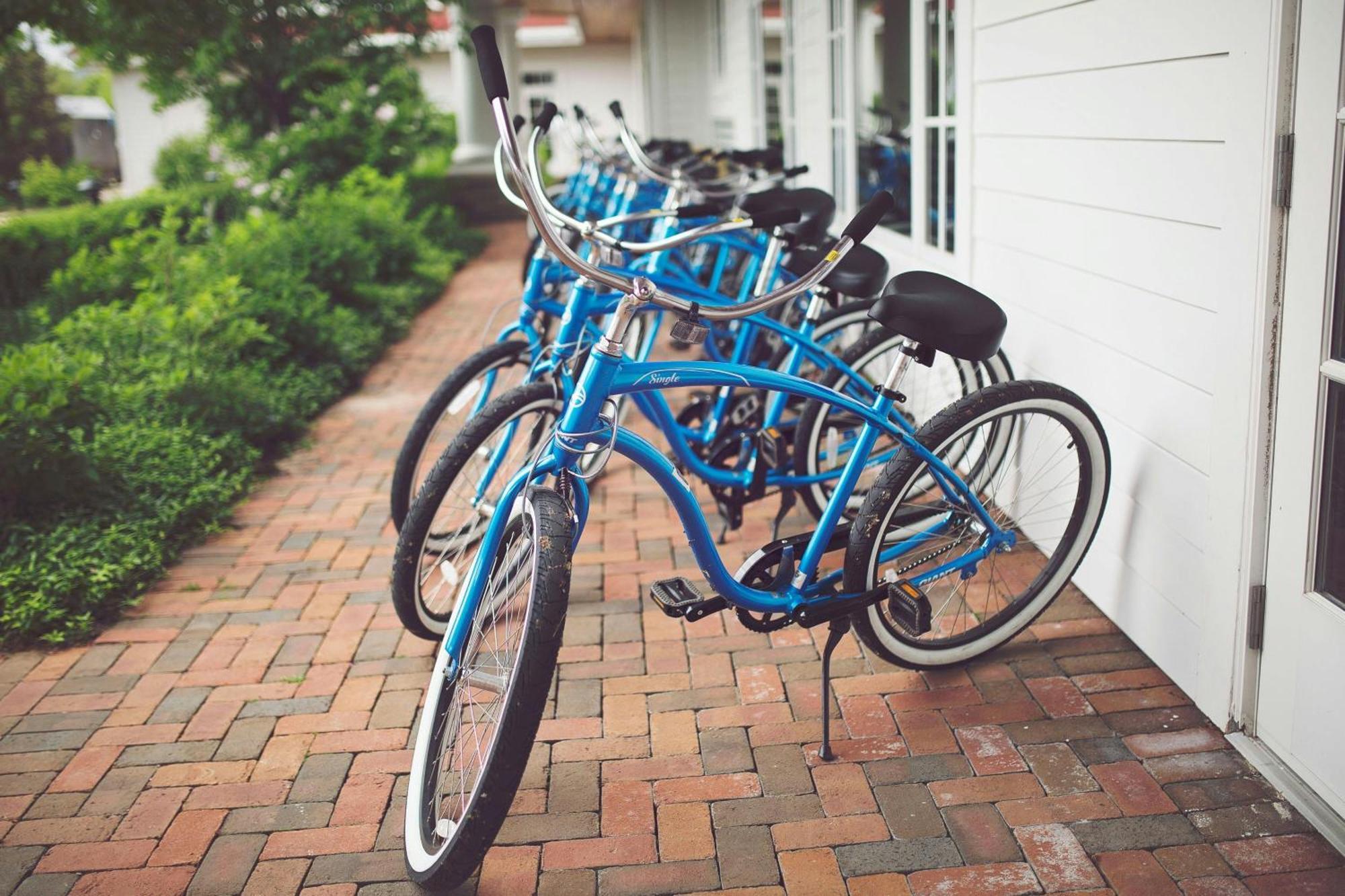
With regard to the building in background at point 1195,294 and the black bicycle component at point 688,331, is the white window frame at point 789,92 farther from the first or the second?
the black bicycle component at point 688,331

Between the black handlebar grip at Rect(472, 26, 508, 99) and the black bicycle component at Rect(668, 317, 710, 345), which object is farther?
the black bicycle component at Rect(668, 317, 710, 345)

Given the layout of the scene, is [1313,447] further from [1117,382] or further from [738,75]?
[738,75]

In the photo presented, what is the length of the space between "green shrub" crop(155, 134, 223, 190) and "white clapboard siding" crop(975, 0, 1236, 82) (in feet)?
47.5

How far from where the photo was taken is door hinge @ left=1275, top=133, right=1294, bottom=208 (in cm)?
211

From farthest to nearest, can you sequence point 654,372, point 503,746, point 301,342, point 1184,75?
1. point 301,342
2. point 1184,75
3. point 654,372
4. point 503,746

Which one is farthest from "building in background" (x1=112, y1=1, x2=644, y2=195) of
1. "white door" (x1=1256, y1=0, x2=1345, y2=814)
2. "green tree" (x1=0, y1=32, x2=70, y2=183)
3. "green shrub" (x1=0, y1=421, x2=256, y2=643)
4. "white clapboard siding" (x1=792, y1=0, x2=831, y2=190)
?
"white door" (x1=1256, y1=0, x2=1345, y2=814)

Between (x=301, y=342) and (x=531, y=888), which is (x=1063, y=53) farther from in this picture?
(x=301, y=342)

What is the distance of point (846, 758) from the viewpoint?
2.46 metres

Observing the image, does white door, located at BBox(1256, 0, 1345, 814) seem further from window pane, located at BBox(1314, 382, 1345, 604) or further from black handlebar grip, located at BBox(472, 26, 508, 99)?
black handlebar grip, located at BBox(472, 26, 508, 99)

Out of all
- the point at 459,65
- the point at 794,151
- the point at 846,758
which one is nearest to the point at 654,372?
the point at 846,758

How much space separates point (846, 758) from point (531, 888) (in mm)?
730

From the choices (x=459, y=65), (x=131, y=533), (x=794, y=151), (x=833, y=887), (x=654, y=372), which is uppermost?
(x=459, y=65)

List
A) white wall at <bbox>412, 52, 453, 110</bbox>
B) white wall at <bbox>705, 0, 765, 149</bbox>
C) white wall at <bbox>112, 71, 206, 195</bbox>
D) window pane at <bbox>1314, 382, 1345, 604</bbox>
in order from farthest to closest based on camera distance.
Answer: white wall at <bbox>412, 52, 453, 110</bbox> → white wall at <bbox>112, 71, 206, 195</bbox> → white wall at <bbox>705, 0, 765, 149</bbox> → window pane at <bbox>1314, 382, 1345, 604</bbox>

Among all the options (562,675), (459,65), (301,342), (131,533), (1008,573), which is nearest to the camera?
(562,675)
